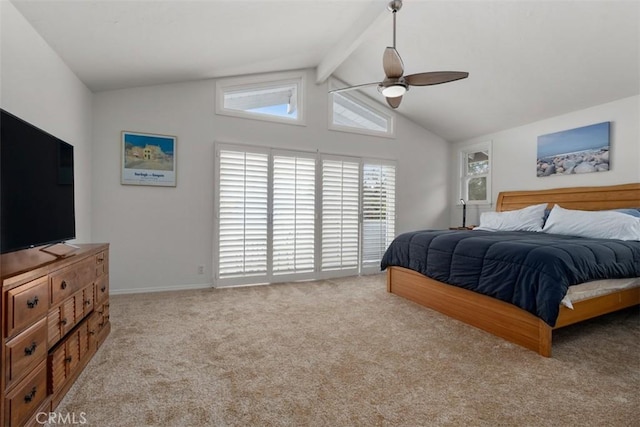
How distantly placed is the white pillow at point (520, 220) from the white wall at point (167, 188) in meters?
2.85

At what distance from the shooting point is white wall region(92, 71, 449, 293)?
3.60 m

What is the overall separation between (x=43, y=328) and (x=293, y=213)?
309 centimetres

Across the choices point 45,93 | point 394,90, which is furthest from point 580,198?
point 45,93

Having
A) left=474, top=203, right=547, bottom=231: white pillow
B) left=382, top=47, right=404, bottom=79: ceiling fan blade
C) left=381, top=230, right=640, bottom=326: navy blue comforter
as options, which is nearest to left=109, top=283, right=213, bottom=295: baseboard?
left=381, top=230, right=640, bottom=326: navy blue comforter

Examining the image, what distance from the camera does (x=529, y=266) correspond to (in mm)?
2287

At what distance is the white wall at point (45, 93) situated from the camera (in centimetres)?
200

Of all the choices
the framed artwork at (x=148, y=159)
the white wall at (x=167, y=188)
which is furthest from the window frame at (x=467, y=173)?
the framed artwork at (x=148, y=159)

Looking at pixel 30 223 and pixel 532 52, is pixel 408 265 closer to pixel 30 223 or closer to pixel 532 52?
pixel 532 52

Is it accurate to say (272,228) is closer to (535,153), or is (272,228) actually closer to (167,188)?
(167,188)

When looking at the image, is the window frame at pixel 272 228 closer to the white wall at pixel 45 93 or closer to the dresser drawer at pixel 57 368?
the white wall at pixel 45 93

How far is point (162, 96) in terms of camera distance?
3807mm

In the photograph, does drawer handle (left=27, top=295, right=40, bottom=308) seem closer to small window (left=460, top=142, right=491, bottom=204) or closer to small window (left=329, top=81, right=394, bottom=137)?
small window (left=329, top=81, right=394, bottom=137)

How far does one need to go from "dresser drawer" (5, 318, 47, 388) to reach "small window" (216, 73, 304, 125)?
3246mm

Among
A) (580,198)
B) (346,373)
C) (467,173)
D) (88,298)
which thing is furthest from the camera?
(467,173)
